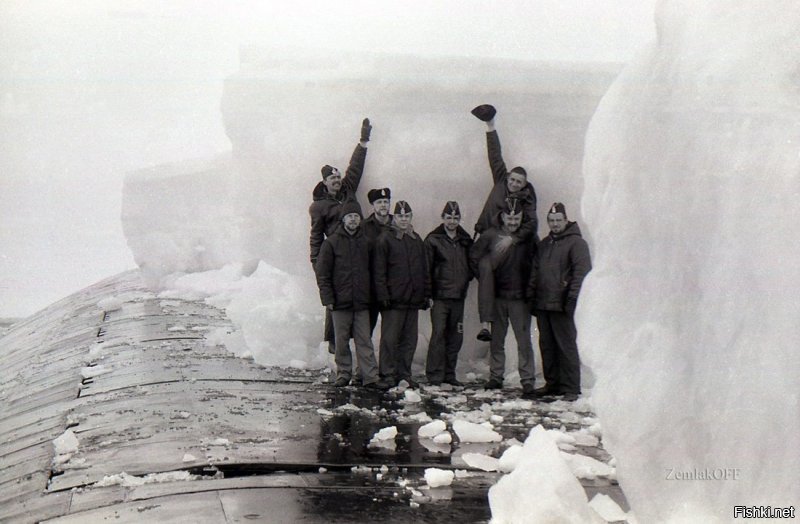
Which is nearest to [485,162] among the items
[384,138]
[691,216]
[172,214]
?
[384,138]

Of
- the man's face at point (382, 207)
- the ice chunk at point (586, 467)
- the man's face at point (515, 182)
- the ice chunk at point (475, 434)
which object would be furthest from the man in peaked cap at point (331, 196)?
the ice chunk at point (586, 467)

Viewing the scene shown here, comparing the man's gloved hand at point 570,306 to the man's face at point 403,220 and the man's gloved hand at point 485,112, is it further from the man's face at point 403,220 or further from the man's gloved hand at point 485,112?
the man's gloved hand at point 485,112

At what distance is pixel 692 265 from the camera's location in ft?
14.0

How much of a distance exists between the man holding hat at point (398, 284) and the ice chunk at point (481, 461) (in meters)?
2.79

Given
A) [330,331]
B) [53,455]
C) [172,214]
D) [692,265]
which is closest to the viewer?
[692,265]

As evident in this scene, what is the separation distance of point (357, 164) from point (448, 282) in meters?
1.72

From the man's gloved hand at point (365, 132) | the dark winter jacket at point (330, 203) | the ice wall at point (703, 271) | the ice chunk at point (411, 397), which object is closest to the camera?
the ice wall at point (703, 271)

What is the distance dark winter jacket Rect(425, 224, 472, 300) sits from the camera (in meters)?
9.54

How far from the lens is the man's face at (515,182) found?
9742 millimetres

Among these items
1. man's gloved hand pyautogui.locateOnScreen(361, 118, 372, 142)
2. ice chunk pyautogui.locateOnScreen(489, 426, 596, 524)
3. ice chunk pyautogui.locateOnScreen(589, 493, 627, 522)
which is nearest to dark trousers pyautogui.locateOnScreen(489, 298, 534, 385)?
man's gloved hand pyautogui.locateOnScreen(361, 118, 372, 142)

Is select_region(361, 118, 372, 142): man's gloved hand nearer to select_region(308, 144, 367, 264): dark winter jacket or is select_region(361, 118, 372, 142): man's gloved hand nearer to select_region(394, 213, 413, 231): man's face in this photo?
select_region(308, 144, 367, 264): dark winter jacket

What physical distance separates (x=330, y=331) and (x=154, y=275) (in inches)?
355

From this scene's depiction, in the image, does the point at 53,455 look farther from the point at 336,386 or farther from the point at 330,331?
the point at 330,331

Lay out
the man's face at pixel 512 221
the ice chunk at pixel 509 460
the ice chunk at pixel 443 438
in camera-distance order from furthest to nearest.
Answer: the man's face at pixel 512 221, the ice chunk at pixel 443 438, the ice chunk at pixel 509 460
